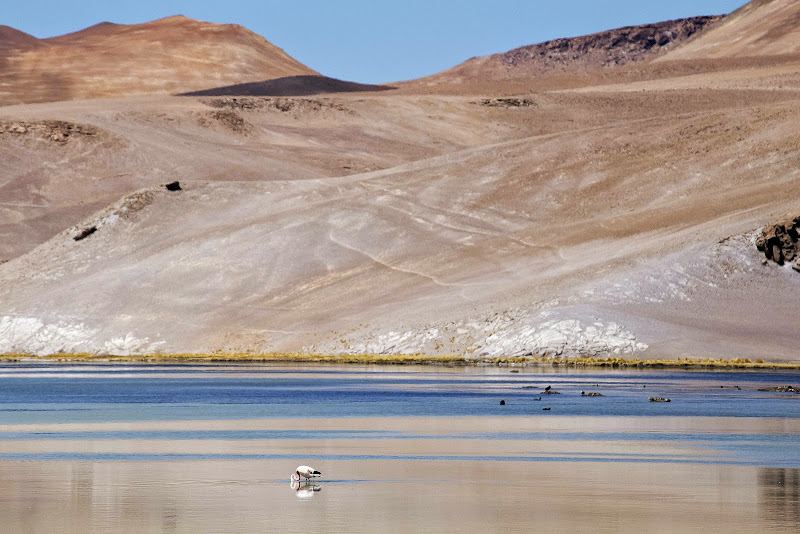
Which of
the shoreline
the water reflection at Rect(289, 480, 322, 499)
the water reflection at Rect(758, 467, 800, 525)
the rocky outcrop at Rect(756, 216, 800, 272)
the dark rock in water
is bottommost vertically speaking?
the water reflection at Rect(758, 467, 800, 525)

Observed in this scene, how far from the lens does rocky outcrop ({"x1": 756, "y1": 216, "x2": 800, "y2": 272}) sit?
81250 millimetres

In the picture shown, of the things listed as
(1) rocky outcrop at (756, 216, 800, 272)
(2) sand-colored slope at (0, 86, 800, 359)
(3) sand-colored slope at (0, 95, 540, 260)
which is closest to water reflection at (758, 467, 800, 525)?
(2) sand-colored slope at (0, 86, 800, 359)

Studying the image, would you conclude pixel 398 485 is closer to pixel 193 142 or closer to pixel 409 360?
pixel 409 360

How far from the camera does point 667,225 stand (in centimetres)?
9275

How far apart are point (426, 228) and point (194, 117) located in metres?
73.3

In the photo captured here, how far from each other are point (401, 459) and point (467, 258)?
69.0m

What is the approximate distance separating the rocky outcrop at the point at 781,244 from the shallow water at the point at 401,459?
34593mm

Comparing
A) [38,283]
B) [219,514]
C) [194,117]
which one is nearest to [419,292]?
[38,283]

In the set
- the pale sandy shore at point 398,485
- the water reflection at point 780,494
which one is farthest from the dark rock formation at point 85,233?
the water reflection at point 780,494

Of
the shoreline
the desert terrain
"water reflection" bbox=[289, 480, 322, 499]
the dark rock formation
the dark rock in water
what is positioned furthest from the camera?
the dark rock formation

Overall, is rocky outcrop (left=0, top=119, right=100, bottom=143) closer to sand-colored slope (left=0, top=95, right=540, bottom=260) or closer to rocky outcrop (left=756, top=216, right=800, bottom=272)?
sand-colored slope (left=0, top=95, right=540, bottom=260)

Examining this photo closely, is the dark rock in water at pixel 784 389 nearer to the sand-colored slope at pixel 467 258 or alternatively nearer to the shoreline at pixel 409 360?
the shoreline at pixel 409 360

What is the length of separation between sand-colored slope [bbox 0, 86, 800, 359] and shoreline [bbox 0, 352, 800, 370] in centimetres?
123

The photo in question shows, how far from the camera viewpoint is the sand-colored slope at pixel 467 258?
7519 cm
